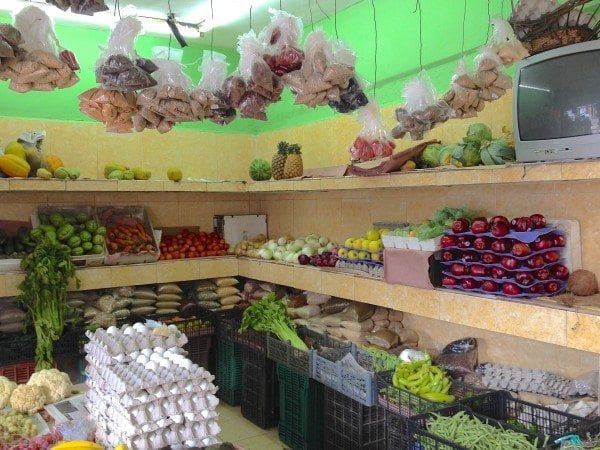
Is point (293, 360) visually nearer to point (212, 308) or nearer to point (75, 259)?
point (212, 308)

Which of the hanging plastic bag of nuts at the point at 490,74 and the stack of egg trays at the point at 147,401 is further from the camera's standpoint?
the hanging plastic bag of nuts at the point at 490,74

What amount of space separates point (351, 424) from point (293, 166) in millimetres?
2287

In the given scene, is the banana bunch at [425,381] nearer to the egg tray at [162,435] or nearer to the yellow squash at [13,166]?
the egg tray at [162,435]

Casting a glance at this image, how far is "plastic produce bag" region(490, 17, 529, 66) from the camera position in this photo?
2.94 metres

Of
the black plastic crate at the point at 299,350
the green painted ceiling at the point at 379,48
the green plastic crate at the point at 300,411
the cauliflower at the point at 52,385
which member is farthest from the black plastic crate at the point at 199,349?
the green painted ceiling at the point at 379,48

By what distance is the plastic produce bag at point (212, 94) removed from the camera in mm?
3109

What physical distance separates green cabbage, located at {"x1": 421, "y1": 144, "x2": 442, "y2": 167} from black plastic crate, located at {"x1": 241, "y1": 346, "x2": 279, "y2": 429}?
2056 mm

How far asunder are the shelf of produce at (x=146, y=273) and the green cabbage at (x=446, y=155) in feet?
8.96

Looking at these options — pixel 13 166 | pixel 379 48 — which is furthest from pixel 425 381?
pixel 13 166

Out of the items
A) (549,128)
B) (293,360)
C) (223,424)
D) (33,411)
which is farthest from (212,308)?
(549,128)

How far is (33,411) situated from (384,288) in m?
2.30

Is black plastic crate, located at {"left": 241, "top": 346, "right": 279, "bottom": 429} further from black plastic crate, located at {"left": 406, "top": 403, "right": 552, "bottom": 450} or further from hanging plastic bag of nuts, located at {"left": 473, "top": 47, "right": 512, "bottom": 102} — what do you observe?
hanging plastic bag of nuts, located at {"left": 473, "top": 47, "right": 512, "bottom": 102}

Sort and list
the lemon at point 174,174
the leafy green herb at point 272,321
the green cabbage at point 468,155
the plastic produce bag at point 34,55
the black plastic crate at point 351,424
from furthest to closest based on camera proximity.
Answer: the lemon at point 174,174, the leafy green herb at point 272,321, the black plastic crate at point 351,424, the green cabbage at point 468,155, the plastic produce bag at point 34,55

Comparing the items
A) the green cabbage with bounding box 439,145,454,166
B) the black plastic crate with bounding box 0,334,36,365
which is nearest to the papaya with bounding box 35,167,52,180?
the black plastic crate with bounding box 0,334,36,365
